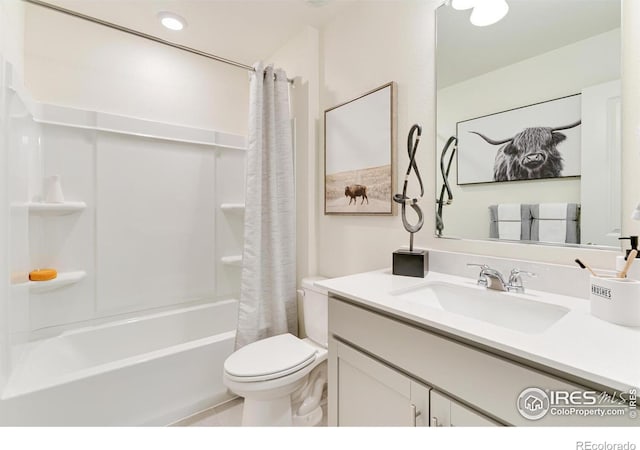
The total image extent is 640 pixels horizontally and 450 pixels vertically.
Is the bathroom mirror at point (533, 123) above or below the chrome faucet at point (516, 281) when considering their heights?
above

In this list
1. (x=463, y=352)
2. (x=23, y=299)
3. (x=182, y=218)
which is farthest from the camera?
(x=182, y=218)

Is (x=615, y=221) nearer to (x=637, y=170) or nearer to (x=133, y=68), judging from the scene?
(x=637, y=170)

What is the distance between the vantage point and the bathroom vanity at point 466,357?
A: 0.55 m

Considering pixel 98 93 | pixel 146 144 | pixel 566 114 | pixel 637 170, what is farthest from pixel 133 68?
pixel 637 170

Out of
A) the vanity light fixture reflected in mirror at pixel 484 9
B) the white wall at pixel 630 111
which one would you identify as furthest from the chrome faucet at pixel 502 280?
the vanity light fixture reflected in mirror at pixel 484 9

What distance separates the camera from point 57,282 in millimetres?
1654

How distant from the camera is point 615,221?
0.88 meters

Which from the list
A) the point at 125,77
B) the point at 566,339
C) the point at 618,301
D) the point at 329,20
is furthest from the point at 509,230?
the point at 125,77

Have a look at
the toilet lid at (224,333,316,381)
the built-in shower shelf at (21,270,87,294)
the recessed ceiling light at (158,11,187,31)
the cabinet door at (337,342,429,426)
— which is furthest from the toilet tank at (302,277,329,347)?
the recessed ceiling light at (158,11,187,31)

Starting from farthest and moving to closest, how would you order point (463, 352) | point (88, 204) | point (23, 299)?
point (88, 204), point (23, 299), point (463, 352)

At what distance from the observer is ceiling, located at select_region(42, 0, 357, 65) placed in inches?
68.4

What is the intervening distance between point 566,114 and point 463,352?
35.3 inches

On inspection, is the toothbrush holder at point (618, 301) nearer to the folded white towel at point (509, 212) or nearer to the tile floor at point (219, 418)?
the folded white towel at point (509, 212)

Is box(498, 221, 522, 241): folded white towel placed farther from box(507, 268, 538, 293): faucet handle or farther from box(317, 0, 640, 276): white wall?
box(507, 268, 538, 293): faucet handle
